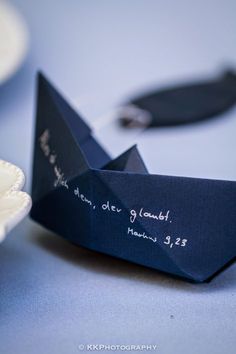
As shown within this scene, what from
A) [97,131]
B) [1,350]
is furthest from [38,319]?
[97,131]

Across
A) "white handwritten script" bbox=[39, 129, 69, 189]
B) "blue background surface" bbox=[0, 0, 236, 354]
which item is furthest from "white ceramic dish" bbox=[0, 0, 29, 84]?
"white handwritten script" bbox=[39, 129, 69, 189]

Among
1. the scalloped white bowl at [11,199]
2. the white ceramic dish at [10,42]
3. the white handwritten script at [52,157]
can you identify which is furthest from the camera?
the white ceramic dish at [10,42]

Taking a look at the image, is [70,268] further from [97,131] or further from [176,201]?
[97,131]

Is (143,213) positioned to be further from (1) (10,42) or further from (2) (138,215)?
(1) (10,42)

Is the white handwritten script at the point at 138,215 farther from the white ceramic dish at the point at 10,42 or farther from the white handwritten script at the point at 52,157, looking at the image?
the white ceramic dish at the point at 10,42

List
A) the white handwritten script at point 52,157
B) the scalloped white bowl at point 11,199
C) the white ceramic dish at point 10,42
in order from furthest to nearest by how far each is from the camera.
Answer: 1. the white ceramic dish at point 10,42
2. the white handwritten script at point 52,157
3. the scalloped white bowl at point 11,199

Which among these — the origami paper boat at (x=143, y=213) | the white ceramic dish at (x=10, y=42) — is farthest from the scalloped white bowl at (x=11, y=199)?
the white ceramic dish at (x=10, y=42)
